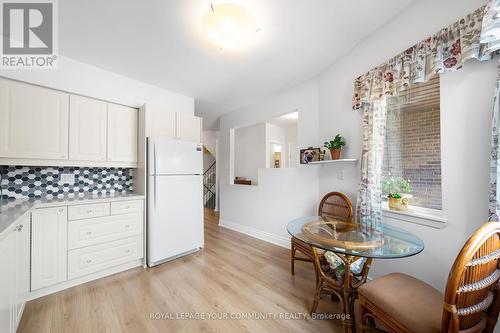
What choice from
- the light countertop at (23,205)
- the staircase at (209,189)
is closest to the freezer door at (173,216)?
the light countertop at (23,205)

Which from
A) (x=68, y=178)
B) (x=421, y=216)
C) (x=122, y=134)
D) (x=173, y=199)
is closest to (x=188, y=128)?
(x=122, y=134)

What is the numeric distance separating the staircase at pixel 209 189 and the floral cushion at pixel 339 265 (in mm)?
5245

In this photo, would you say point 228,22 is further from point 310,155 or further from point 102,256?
point 102,256

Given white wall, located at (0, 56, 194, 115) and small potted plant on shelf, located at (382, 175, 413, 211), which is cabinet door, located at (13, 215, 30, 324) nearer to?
white wall, located at (0, 56, 194, 115)

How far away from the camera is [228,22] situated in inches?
60.1

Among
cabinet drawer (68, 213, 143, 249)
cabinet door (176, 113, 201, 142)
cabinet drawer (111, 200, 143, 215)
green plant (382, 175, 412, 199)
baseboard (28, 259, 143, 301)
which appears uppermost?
cabinet door (176, 113, 201, 142)

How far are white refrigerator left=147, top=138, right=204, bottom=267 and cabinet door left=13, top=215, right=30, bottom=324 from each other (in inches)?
40.4

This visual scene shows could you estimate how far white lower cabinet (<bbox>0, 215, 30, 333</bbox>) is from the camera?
1099 mm

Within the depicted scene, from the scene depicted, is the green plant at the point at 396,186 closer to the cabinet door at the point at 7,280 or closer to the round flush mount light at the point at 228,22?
the round flush mount light at the point at 228,22

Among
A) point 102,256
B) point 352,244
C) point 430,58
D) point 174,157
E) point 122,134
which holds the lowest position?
point 102,256

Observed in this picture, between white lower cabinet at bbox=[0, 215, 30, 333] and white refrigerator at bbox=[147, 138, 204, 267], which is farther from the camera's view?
white refrigerator at bbox=[147, 138, 204, 267]

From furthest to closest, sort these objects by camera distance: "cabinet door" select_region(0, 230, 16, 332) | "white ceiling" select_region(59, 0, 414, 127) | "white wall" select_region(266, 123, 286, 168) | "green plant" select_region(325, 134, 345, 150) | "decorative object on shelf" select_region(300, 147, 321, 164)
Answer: "white wall" select_region(266, 123, 286, 168) → "decorative object on shelf" select_region(300, 147, 321, 164) → "green plant" select_region(325, 134, 345, 150) → "white ceiling" select_region(59, 0, 414, 127) → "cabinet door" select_region(0, 230, 16, 332)

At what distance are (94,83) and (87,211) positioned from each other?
163 cm

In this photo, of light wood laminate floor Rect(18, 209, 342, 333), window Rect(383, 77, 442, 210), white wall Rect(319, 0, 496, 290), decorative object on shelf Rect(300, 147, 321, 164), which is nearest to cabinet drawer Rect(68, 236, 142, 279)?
light wood laminate floor Rect(18, 209, 342, 333)
